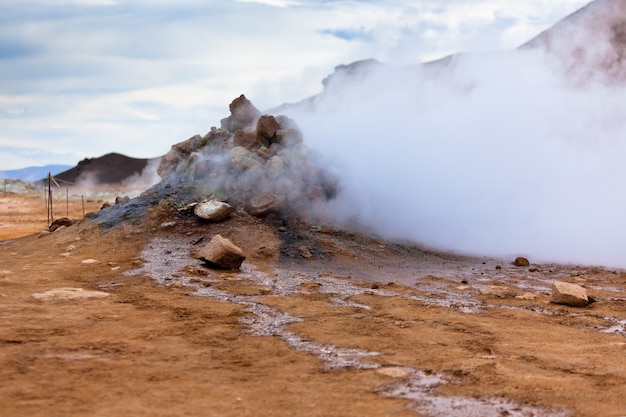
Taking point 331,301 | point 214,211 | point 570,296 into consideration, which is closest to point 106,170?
point 214,211

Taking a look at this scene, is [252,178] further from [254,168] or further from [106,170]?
[106,170]

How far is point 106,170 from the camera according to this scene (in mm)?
55938

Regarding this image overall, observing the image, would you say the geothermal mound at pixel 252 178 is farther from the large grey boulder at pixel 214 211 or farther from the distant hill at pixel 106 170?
the distant hill at pixel 106 170

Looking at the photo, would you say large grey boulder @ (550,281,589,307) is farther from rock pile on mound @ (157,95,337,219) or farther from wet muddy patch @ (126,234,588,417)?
rock pile on mound @ (157,95,337,219)

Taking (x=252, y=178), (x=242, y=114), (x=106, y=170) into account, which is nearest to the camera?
(x=252, y=178)

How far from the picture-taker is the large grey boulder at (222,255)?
29.6ft

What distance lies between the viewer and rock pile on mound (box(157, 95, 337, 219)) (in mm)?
11727

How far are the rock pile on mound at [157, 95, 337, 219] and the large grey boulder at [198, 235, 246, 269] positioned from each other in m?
2.29

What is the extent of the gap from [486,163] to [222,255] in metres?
7.18

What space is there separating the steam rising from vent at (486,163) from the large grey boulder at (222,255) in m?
3.47

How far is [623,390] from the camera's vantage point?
14.1 ft

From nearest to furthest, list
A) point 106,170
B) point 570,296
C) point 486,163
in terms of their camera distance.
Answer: point 570,296, point 486,163, point 106,170

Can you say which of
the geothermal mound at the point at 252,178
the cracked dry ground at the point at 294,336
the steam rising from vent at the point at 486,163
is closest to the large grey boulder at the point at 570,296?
the cracked dry ground at the point at 294,336

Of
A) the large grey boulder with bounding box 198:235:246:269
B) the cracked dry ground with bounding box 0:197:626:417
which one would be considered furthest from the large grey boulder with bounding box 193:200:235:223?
the large grey boulder with bounding box 198:235:246:269
